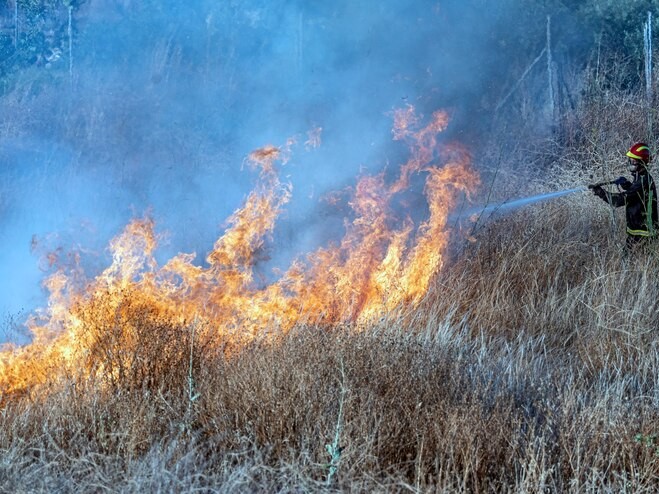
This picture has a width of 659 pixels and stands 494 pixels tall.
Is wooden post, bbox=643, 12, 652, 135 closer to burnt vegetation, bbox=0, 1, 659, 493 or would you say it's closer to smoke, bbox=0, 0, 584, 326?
smoke, bbox=0, 0, 584, 326

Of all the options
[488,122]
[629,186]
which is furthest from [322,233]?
[488,122]

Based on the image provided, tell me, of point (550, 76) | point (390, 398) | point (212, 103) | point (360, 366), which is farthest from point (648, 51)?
point (390, 398)

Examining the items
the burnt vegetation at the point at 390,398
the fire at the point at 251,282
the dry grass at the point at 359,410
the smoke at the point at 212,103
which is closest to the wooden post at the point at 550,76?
the smoke at the point at 212,103

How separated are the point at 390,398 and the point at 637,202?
4.45m

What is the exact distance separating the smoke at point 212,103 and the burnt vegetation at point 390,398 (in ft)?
8.35

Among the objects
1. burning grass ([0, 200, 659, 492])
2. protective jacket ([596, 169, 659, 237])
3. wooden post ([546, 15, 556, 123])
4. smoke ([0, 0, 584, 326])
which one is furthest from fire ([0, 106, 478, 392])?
wooden post ([546, 15, 556, 123])

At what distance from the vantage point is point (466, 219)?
724 cm

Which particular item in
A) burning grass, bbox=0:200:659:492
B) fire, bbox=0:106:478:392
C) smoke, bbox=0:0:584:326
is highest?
smoke, bbox=0:0:584:326

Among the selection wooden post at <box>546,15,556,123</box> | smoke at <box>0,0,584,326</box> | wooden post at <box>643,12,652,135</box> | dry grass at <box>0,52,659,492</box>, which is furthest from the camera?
wooden post at <box>546,15,556,123</box>

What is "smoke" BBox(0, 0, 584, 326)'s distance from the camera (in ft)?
26.9

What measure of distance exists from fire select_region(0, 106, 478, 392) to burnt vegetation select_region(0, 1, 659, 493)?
0.09 metres

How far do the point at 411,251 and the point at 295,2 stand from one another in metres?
5.11

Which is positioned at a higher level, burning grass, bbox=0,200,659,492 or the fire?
the fire

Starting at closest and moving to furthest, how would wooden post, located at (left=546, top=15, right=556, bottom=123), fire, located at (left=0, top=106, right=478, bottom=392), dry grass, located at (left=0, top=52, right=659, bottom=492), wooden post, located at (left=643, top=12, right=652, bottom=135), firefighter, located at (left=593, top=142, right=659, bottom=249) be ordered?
dry grass, located at (left=0, top=52, right=659, bottom=492)
fire, located at (left=0, top=106, right=478, bottom=392)
firefighter, located at (left=593, top=142, right=659, bottom=249)
wooden post, located at (left=643, top=12, right=652, bottom=135)
wooden post, located at (left=546, top=15, right=556, bottom=123)
